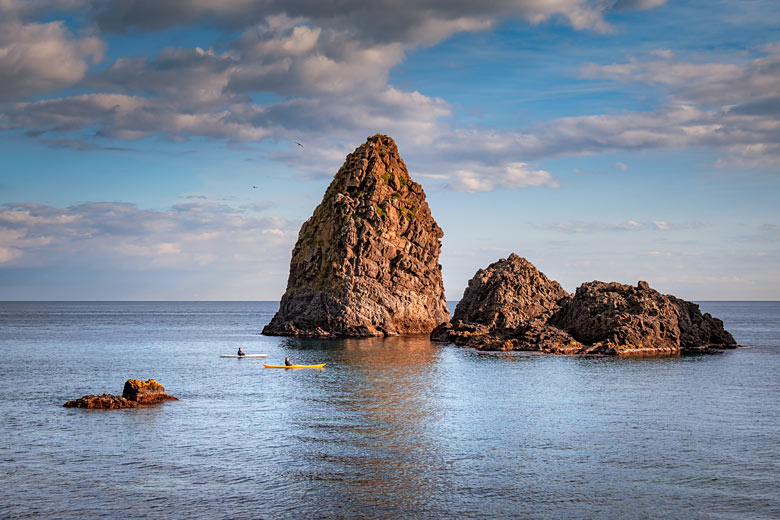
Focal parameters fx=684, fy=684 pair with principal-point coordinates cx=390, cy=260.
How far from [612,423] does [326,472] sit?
23.9m

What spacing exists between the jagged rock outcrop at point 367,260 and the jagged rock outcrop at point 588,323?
1421 cm

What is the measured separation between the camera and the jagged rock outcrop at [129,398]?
5431 centimetres

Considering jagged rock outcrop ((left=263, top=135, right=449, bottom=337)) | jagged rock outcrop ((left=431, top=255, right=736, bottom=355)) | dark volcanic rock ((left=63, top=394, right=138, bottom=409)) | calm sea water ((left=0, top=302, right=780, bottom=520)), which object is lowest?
calm sea water ((left=0, top=302, right=780, bottom=520))

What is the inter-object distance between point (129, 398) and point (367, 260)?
80.7 meters

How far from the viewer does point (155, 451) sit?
40.6m

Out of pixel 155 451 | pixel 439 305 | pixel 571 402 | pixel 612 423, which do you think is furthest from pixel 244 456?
pixel 439 305

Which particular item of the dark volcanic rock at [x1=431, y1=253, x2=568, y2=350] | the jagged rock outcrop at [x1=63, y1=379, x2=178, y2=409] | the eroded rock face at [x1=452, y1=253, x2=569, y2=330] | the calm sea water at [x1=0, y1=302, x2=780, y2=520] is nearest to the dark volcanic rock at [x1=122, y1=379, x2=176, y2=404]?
the jagged rock outcrop at [x1=63, y1=379, x2=178, y2=409]

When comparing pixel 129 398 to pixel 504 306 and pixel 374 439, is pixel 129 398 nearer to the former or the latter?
pixel 374 439

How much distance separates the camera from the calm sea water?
32.0m

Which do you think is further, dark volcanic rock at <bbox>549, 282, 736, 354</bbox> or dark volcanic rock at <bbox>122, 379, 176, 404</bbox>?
dark volcanic rock at <bbox>549, 282, 736, 354</bbox>

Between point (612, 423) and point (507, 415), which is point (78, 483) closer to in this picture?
point (507, 415)

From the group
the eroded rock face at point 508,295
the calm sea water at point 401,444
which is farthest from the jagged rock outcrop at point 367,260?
the calm sea water at point 401,444

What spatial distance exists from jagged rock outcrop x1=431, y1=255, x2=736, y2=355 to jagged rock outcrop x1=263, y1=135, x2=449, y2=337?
14.2 metres

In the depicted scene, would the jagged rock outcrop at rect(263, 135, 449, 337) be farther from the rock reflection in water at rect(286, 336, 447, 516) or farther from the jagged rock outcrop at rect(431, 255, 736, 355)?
the rock reflection in water at rect(286, 336, 447, 516)
